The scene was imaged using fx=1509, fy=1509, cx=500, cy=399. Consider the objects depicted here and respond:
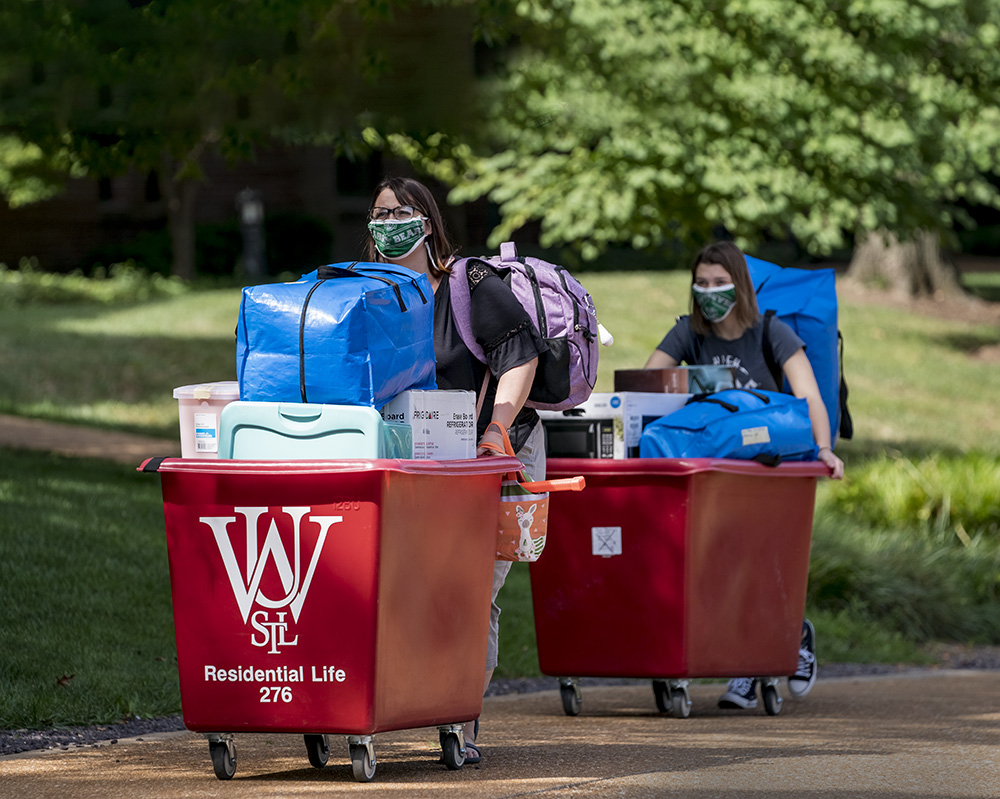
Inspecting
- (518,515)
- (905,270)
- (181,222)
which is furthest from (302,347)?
(905,270)

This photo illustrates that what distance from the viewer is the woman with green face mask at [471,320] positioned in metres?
4.75

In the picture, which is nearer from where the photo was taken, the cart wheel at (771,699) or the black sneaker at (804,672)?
the cart wheel at (771,699)

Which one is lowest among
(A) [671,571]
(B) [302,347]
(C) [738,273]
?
(A) [671,571]

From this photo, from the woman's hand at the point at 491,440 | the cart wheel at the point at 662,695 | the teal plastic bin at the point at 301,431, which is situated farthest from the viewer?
the cart wheel at the point at 662,695

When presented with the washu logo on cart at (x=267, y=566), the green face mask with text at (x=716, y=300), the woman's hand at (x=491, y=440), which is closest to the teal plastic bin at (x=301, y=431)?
the washu logo on cart at (x=267, y=566)

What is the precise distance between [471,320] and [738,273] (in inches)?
74.8

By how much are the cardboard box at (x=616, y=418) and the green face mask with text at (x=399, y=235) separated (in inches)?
48.9

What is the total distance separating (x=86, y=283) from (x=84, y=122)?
47.1 feet

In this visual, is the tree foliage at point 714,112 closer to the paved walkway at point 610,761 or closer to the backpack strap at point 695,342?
the backpack strap at point 695,342

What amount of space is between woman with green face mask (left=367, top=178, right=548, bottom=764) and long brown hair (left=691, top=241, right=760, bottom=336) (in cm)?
173

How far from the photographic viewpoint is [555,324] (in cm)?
493

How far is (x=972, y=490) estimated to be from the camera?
37.6 ft

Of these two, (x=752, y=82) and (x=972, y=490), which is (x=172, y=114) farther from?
(x=972, y=490)

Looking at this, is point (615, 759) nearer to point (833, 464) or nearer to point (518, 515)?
point (518, 515)
